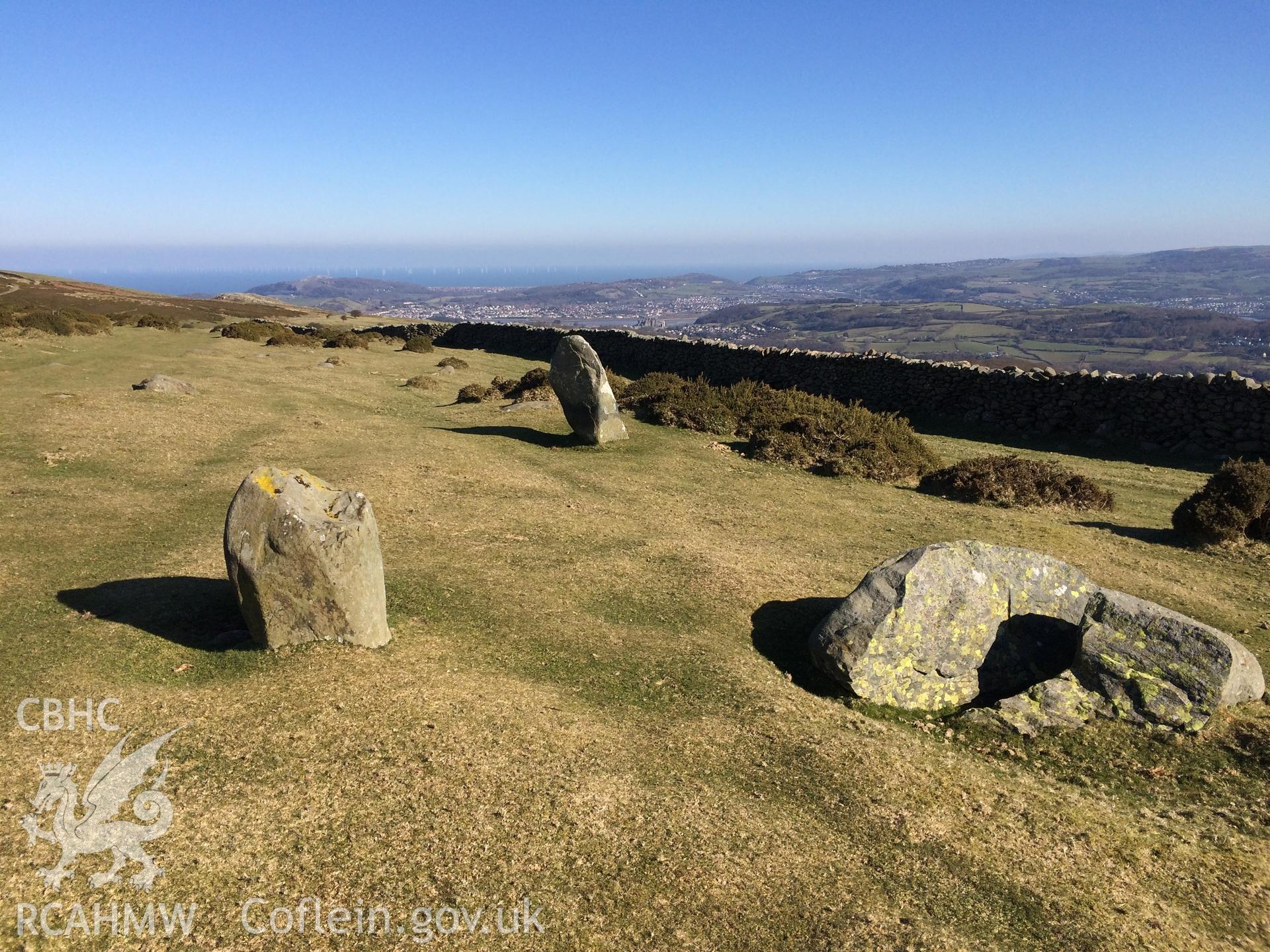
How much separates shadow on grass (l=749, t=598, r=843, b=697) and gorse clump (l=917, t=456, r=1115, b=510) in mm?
7771

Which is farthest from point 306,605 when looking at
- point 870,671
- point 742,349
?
point 742,349

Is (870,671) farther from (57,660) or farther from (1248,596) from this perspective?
(57,660)

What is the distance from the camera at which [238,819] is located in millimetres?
6000

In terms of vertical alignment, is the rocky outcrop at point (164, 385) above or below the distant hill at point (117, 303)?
below

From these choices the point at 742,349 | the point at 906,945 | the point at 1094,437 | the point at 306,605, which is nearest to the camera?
the point at 906,945

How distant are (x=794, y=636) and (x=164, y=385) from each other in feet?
70.2

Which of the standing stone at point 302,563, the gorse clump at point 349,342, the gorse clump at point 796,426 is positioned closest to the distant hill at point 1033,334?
the gorse clump at point 349,342

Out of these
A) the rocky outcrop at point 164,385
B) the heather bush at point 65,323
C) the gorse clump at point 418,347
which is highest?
the heather bush at point 65,323

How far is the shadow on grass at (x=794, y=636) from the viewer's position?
912 cm

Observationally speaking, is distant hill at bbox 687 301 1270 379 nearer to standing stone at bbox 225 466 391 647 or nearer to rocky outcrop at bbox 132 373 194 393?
rocky outcrop at bbox 132 373 194 393

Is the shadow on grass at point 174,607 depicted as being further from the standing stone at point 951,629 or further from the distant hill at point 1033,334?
the distant hill at point 1033,334

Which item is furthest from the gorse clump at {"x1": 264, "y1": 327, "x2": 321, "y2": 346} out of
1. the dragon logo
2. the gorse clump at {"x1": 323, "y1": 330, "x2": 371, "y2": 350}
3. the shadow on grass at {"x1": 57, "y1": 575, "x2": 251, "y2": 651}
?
the dragon logo

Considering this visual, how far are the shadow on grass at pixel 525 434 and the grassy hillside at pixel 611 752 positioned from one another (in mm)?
5972

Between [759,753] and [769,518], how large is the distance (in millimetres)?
8142
